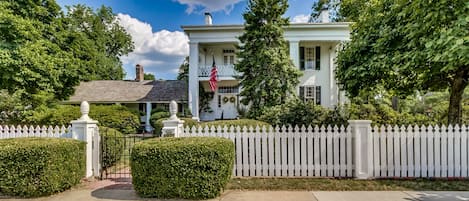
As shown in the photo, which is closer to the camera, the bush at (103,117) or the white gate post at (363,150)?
the white gate post at (363,150)

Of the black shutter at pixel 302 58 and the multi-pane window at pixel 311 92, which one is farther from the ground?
the black shutter at pixel 302 58

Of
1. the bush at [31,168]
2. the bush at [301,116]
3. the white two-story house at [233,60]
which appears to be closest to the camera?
the bush at [31,168]

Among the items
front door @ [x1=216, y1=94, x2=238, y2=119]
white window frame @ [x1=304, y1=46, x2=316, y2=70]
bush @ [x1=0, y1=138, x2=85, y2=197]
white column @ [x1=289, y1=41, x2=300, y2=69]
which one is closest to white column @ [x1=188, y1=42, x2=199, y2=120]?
front door @ [x1=216, y1=94, x2=238, y2=119]

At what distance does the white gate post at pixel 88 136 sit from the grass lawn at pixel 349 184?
363 centimetres

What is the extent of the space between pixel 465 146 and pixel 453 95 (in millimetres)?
1975

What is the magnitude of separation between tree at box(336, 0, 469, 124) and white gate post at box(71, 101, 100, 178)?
6697 millimetres

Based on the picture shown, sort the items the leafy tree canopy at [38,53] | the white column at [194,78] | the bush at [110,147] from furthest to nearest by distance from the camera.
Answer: the white column at [194,78] < the leafy tree canopy at [38,53] < the bush at [110,147]

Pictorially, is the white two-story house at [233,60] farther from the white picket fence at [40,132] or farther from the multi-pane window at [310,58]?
the white picket fence at [40,132]

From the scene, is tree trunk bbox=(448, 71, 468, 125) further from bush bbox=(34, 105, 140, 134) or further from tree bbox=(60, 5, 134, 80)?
tree bbox=(60, 5, 134, 80)

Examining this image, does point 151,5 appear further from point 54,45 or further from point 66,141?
point 66,141

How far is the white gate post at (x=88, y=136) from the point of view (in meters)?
7.78

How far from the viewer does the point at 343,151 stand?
25.8 ft

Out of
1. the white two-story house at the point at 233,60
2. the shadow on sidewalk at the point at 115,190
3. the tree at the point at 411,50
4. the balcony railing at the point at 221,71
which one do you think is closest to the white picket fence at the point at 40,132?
the shadow on sidewalk at the point at 115,190

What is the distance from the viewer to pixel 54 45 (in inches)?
734
